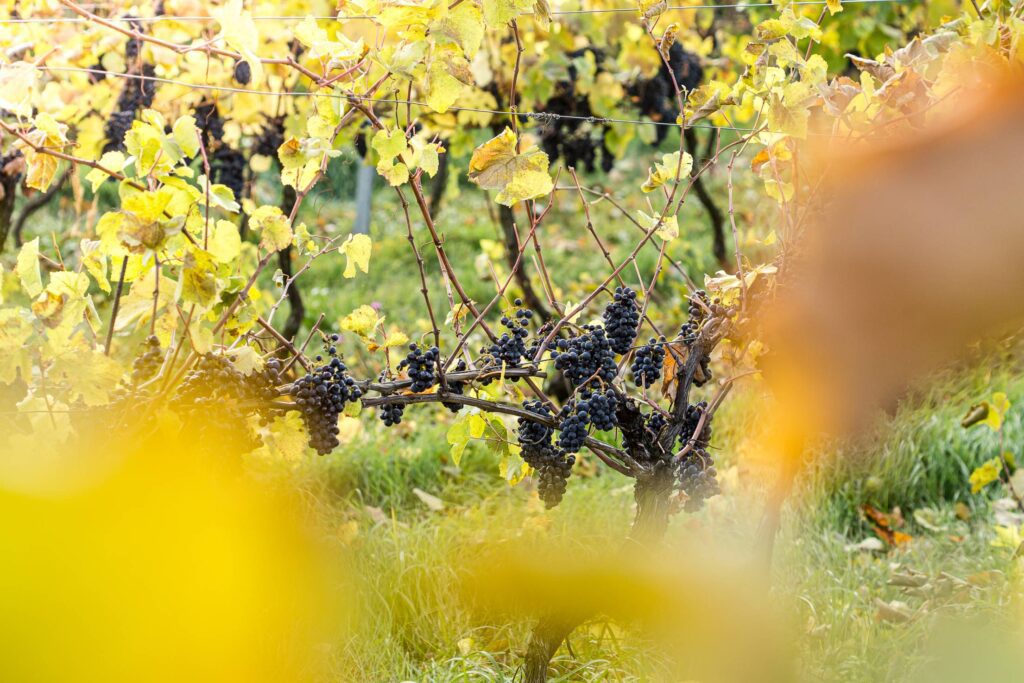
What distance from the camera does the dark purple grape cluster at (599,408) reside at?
157 cm

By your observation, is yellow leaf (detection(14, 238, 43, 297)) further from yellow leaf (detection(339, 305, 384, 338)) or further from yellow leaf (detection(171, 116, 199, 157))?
yellow leaf (detection(339, 305, 384, 338))

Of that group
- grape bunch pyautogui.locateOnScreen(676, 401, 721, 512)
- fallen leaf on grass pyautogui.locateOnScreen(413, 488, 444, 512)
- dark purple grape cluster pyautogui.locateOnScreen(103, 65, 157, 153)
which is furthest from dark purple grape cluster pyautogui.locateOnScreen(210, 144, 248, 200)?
grape bunch pyautogui.locateOnScreen(676, 401, 721, 512)

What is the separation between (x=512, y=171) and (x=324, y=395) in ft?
1.57

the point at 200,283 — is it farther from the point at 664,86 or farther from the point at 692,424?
the point at 664,86

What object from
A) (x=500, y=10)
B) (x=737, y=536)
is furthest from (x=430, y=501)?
(x=500, y=10)

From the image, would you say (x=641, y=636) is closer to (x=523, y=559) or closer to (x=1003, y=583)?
(x=523, y=559)

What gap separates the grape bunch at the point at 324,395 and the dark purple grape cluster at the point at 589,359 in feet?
1.14

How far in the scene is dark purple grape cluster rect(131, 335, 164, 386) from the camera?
161 cm

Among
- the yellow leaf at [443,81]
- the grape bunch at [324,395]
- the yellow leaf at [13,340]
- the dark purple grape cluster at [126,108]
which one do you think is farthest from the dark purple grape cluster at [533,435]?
the dark purple grape cluster at [126,108]

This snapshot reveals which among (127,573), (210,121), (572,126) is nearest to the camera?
(127,573)

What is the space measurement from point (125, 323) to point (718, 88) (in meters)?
1.13

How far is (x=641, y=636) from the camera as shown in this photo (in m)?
2.10

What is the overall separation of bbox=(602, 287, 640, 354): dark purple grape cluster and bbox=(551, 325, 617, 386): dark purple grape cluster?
0.04 m

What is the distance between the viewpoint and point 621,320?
5.44ft
